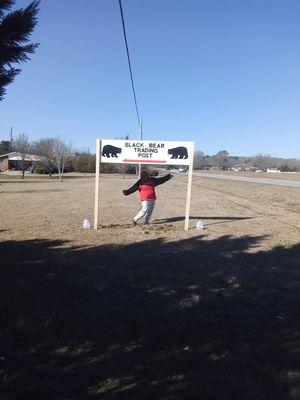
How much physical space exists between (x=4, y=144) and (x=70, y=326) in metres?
100

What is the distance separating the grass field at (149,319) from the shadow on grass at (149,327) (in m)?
0.01

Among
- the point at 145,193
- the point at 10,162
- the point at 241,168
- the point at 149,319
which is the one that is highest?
the point at 145,193

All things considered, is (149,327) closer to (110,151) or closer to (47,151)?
(110,151)

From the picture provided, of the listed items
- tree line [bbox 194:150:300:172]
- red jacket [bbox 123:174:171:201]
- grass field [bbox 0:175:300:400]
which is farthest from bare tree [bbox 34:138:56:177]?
tree line [bbox 194:150:300:172]

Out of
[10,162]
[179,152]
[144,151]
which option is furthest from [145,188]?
[10,162]

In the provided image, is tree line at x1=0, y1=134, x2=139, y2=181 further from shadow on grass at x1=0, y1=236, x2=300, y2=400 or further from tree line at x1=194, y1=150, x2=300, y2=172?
tree line at x1=194, y1=150, x2=300, y2=172

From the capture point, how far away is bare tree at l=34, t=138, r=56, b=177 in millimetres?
70750

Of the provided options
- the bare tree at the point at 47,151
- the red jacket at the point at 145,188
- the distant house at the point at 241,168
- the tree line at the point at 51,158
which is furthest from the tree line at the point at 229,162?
the red jacket at the point at 145,188

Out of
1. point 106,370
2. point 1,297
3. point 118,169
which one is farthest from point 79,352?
point 118,169

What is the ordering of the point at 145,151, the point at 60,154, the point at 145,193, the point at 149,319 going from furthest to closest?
the point at 60,154, the point at 145,193, the point at 145,151, the point at 149,319

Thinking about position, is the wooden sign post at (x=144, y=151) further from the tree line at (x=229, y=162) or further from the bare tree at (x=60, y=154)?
the tree line at (x=229, y=162)

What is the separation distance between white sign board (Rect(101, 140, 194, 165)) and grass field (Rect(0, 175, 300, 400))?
2.92m

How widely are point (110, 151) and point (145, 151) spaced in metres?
0.89

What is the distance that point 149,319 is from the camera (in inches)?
208
